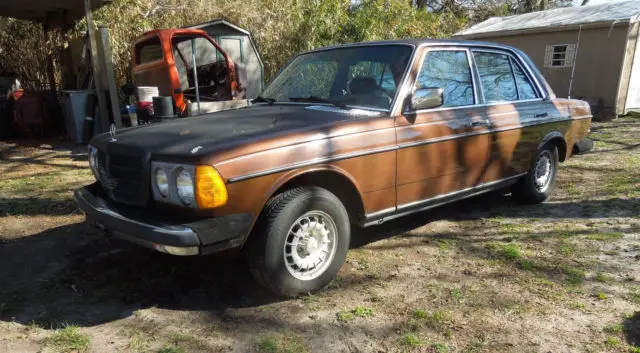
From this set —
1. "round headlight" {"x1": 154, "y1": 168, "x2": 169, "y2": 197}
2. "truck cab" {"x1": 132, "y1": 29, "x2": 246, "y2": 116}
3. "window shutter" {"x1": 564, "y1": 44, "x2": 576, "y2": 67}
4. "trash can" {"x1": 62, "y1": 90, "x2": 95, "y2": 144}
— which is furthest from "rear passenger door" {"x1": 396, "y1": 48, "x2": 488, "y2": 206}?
"window shutter" {"x1": 564, "y1": 44, "x2": 576, "y2": 67}

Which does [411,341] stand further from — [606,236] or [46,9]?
[46,9]

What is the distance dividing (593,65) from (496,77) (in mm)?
11534

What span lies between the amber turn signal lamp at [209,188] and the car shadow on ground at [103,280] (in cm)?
79

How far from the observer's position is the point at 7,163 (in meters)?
7.61

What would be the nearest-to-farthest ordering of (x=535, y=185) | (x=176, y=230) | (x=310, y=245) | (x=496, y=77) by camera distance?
(x=176, y=230)
(x=310, y=245)
(x=496, y=77)
(x=535, y=185)

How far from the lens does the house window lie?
46.6 feet

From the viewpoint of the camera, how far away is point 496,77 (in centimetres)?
448

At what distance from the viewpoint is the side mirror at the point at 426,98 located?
11.2ft

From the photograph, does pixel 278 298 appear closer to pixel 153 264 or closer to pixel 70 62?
pixel 153 264

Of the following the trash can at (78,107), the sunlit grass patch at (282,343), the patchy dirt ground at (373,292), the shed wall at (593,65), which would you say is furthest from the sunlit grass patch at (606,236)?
the shed wall at (593,65)

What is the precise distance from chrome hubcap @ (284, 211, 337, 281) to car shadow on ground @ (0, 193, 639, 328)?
0.94ft

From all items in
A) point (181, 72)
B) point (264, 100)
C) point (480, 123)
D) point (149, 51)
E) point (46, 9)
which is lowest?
point (480, 123)

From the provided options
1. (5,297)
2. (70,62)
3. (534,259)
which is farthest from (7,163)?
(534,259)

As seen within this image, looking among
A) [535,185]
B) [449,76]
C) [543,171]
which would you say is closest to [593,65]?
[543,171]
